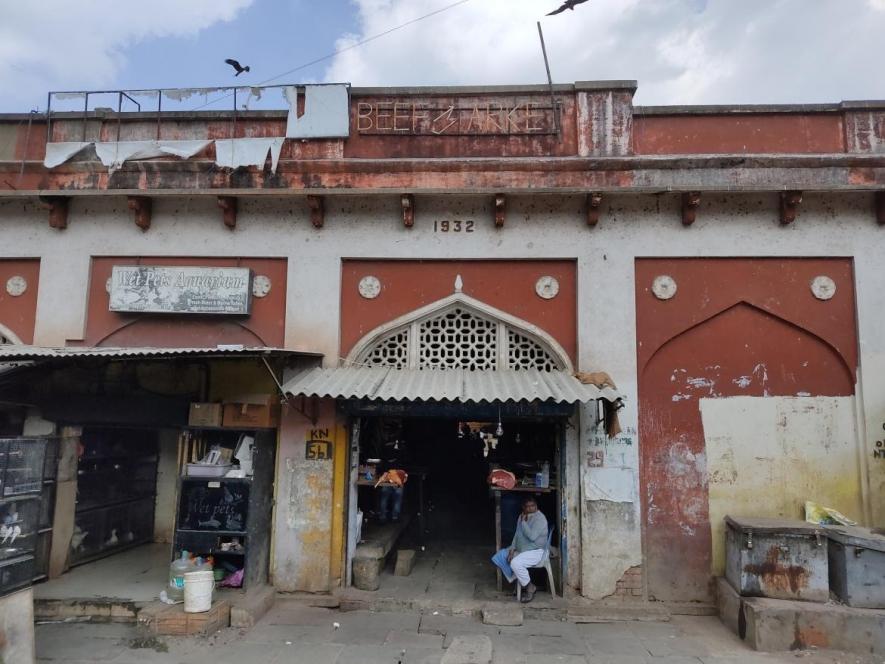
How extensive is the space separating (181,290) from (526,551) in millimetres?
5615

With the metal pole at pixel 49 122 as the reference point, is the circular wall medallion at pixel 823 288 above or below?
below

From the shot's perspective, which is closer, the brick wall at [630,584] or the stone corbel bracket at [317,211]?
the brick wall at [630,584]

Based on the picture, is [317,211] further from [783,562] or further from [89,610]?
[783,562]

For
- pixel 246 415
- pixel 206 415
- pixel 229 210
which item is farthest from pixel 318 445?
pixel 229 210

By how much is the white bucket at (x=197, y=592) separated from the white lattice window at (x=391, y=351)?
3.14m

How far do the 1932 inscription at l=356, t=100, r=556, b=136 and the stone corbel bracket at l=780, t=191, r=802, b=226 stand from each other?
3039 millimetres

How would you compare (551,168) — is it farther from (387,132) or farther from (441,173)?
(387,132)

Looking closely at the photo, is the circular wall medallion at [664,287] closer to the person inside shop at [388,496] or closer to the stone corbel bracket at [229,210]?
the person inside shop at [388,496]

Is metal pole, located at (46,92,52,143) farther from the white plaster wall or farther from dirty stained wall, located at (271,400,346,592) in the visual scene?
dirty stained wall, located at (271,400,346,592)

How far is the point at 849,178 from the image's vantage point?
770 centimetres

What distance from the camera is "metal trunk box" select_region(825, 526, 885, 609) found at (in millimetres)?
6266

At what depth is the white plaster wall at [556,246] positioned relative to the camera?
7.41 m

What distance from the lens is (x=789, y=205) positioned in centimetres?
752

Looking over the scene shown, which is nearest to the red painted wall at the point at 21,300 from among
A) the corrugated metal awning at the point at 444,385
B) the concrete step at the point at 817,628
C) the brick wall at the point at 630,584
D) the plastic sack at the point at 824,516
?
the corrugated metal awning at the point at 444,385
